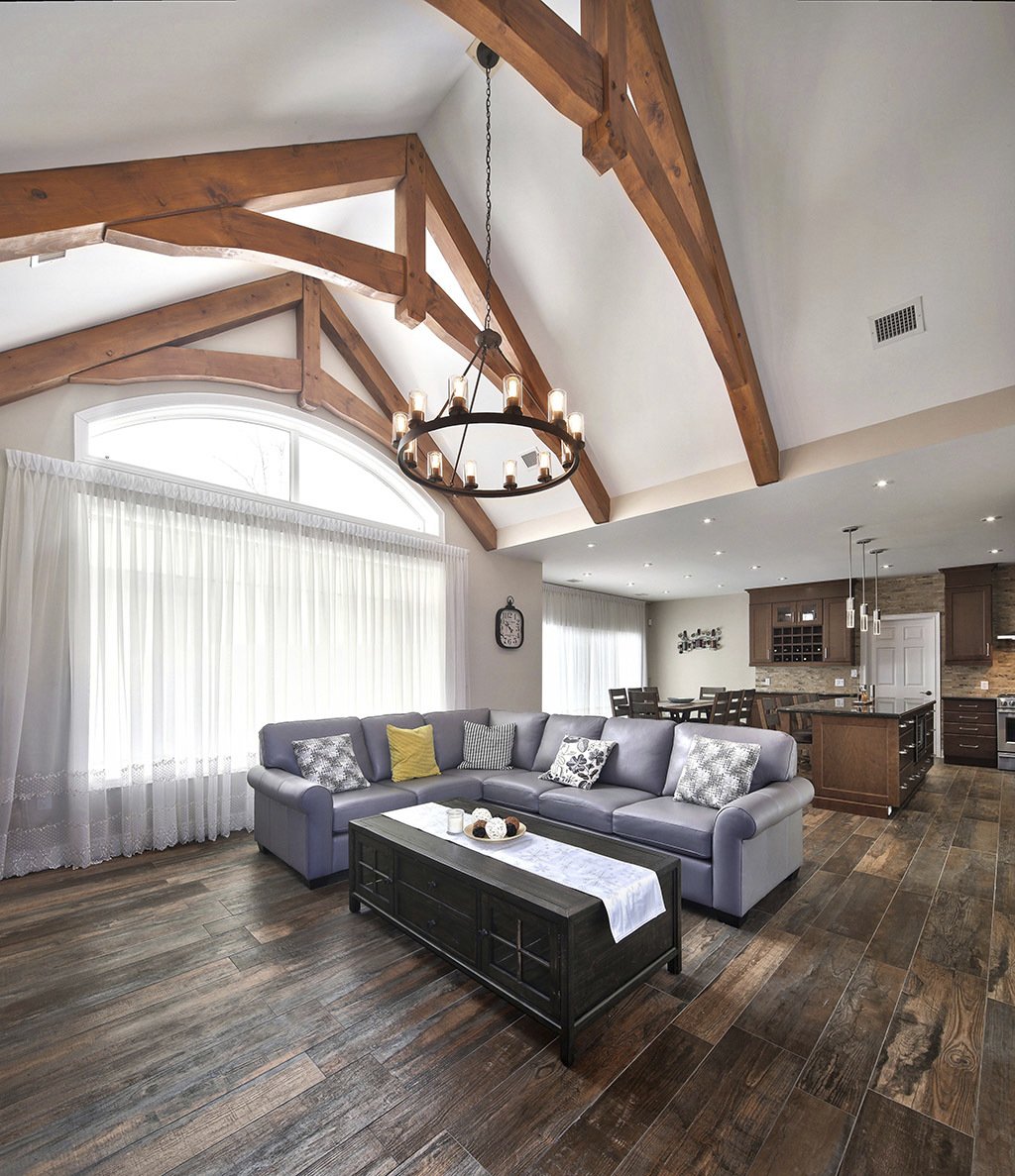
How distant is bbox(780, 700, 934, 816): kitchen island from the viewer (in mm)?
5078

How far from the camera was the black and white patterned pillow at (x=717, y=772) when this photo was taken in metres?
3.40

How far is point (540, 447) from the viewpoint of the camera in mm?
5578

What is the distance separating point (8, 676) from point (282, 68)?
3747mm

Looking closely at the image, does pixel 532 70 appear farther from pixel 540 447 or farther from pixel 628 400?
pixel 540 447

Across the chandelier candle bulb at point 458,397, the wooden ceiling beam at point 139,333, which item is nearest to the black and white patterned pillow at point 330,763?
the chandelier candle bulb at point 458,397

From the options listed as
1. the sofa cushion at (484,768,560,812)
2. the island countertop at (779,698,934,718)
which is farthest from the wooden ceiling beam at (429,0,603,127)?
the island countertop at (779,698,934,718)

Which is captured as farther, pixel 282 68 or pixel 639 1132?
pixel 282 68

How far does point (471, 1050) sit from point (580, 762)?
2.33m

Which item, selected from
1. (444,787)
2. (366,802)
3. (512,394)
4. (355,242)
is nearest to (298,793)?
(366,802)

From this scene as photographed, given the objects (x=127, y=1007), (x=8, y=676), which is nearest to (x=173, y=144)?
(x=8, y=676)

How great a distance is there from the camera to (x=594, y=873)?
2.39m

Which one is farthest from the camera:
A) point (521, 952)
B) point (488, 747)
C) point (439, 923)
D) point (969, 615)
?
point (969, 615)

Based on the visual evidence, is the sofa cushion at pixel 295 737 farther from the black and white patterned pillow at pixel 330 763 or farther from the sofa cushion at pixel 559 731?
the sofa cushion at pixel 559 731

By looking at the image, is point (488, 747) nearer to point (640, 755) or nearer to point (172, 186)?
point (640, 755)
